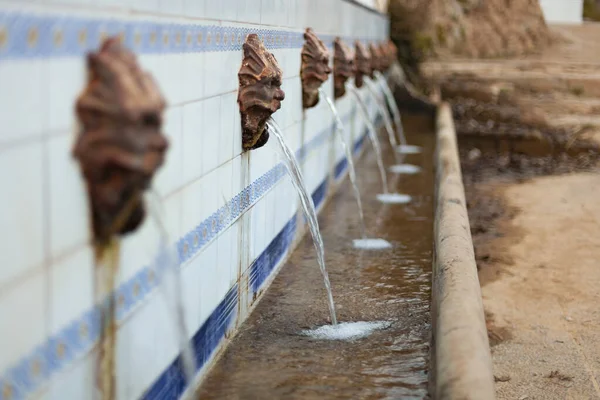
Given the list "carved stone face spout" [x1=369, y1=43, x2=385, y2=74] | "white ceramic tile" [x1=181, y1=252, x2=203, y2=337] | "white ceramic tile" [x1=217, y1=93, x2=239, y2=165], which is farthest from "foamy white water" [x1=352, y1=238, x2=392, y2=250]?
"carved stone face spout" [x1=369, y1=43, x2=385, y2=74]

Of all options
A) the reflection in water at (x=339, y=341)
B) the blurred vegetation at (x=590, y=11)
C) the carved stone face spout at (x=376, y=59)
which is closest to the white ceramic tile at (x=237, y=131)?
the reflection in water at (x=339, y=341)

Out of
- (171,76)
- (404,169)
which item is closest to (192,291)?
(171,76)

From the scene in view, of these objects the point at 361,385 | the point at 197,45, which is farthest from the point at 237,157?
the point at 361,385

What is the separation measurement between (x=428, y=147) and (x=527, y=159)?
2.73 metres

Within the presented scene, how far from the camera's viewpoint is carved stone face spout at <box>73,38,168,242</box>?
2.10 m

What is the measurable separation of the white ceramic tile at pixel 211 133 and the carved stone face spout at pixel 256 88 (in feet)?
1.37

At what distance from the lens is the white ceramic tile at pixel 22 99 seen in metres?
1.79

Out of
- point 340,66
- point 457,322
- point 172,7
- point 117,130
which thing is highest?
point 172,7

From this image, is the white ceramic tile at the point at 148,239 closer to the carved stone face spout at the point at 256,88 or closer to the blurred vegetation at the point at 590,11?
the carved stone face spout at the point at 256,88

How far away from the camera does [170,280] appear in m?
2.82

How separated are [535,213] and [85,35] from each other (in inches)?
306

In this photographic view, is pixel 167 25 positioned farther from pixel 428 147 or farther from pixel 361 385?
pixel 428 147

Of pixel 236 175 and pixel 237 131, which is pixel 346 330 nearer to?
pixel 236 175

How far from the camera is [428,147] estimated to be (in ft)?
37.0
